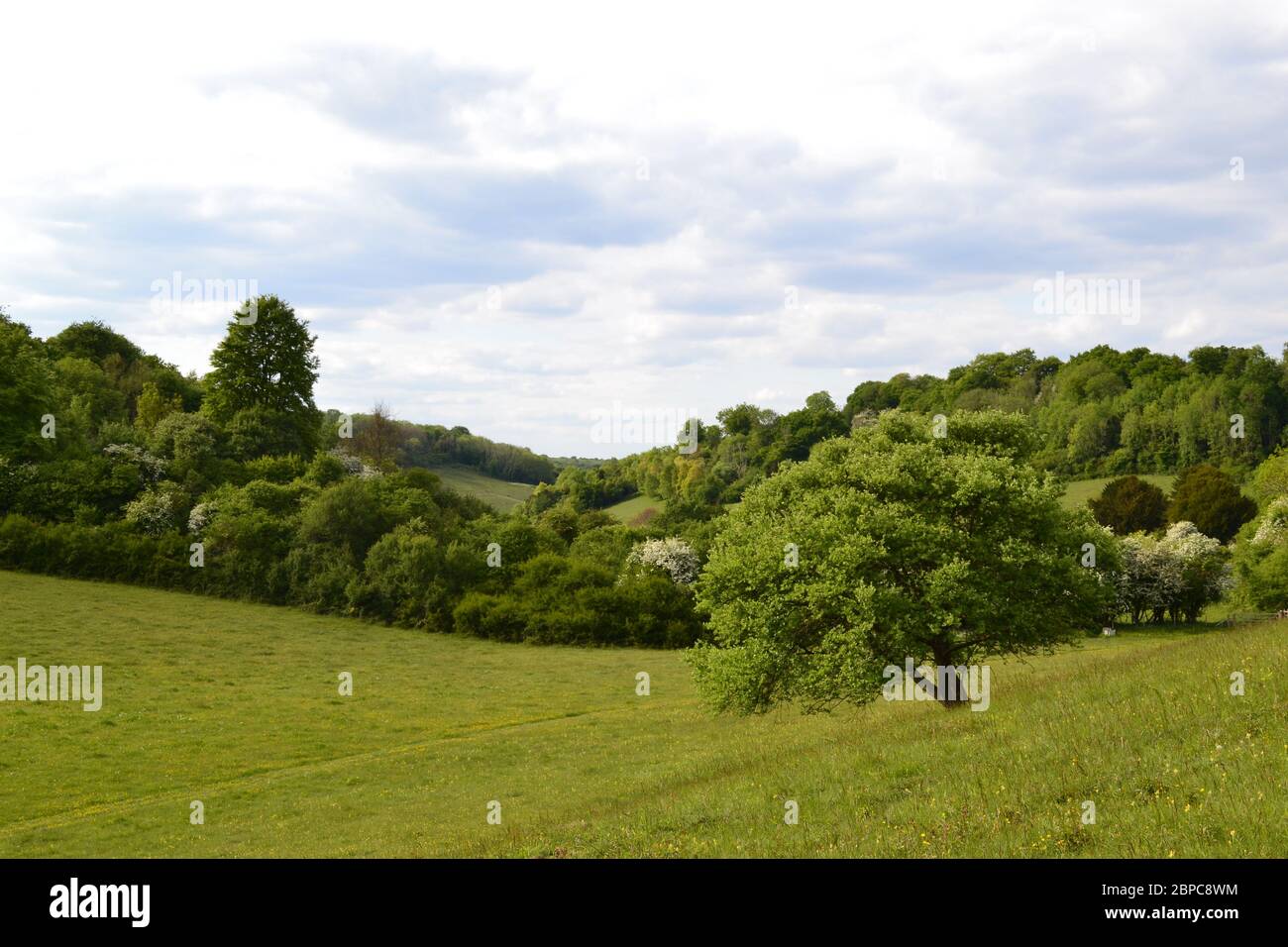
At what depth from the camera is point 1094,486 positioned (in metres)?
133

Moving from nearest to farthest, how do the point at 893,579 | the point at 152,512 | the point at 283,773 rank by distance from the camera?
the point at 893,579 → the point at 283,773 → the point at 152,512

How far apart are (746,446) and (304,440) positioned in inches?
3238

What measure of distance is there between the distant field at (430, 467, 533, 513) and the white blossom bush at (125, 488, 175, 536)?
3043 inches

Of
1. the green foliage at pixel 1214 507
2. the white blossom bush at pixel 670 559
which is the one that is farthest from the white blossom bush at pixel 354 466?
the green foliage at pixel 1214 507

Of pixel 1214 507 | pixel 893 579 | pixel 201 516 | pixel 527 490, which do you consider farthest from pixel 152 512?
pixel 1214 507

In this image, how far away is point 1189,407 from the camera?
133125mm

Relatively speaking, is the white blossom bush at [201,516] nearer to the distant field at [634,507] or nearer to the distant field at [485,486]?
the distant field at [634,507]

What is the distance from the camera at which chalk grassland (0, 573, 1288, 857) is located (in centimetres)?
1360

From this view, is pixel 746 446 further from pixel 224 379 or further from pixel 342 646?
pixel 342 646

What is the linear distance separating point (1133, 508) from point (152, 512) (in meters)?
102

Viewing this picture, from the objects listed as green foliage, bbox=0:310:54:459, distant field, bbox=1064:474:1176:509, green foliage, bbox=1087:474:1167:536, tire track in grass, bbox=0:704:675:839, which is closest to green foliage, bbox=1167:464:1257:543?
green foliage, bbox=1087:474:1167:536

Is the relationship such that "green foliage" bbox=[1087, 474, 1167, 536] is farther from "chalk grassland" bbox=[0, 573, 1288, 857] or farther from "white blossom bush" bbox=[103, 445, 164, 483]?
"white blossom bush" bbox=[103, 445, 164, 483]

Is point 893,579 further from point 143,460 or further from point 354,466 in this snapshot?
point 354,466

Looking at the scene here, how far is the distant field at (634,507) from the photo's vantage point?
144m
